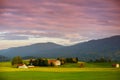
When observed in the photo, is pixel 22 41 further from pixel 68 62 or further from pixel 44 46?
pixel 68 62

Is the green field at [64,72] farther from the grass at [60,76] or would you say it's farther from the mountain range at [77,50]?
the mountain range at [77,50]

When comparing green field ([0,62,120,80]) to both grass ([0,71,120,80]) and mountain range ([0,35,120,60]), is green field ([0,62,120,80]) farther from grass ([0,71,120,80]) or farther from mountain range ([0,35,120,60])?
mountain range ([0,35,120,60])

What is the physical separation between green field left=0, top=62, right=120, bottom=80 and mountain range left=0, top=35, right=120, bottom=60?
0.11 meters

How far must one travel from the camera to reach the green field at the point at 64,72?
442 centimetres

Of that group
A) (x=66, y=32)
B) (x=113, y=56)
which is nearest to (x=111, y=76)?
(x=113, y=56)

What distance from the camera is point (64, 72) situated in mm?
4547

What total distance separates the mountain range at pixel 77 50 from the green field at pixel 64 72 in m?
0.11

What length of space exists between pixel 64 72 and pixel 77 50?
282 mm

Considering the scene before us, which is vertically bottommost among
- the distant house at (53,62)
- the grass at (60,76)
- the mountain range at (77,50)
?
the grass at (60,76)

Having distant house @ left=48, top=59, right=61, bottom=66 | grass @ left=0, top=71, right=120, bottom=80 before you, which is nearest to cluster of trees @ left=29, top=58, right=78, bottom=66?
distant house @ left=48, top=59, right=61, bottom=66

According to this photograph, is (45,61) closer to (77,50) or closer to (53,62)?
(53,62)

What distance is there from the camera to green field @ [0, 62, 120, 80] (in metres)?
4.42

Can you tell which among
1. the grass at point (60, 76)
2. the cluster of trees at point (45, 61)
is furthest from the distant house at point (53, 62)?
the grass at point (60, 76)

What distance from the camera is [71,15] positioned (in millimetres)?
4602
